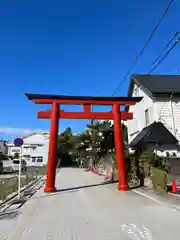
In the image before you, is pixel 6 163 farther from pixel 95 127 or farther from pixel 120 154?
pixel 120 154

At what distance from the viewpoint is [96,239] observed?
17.0 feet

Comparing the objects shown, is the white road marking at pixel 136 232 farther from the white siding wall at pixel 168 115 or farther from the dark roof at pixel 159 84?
the dark roof at pixel 159 84

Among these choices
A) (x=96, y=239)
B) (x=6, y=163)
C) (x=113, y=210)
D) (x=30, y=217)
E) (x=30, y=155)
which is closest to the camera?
(x=96, y=239)

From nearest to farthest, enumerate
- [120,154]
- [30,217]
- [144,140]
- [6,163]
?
[30,217] → [120,154] → [144,140] → [6,163]

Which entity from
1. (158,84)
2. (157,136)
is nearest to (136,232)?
(157,136)

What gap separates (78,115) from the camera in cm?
1484

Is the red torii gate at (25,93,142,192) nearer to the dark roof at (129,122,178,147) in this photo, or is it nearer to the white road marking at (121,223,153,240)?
the dark roof at (129,122,178,147)

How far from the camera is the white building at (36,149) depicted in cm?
6550

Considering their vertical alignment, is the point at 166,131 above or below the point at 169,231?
above

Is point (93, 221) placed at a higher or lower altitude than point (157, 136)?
lower

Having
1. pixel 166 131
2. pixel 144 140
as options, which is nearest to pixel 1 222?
pixel 144 140

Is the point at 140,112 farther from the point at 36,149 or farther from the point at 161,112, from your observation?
the point at 36,149

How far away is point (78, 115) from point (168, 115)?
908cm

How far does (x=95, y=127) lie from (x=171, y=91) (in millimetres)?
17363
